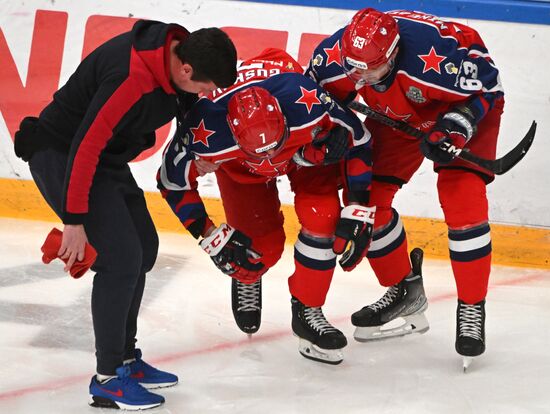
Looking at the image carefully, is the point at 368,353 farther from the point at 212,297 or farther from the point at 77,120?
the point at 77,120

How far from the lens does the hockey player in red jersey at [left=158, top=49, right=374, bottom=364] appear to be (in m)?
2.95

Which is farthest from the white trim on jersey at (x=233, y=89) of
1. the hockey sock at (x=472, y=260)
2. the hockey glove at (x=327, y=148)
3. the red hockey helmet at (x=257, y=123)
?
the hockey sock at (x=472, y=260)

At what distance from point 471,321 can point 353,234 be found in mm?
485

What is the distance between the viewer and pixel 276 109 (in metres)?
2.87

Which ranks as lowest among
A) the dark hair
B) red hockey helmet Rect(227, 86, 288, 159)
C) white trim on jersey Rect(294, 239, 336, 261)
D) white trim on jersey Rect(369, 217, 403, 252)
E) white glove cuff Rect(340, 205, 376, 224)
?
white trim on jersey Rect(369, 217, 403, 252)

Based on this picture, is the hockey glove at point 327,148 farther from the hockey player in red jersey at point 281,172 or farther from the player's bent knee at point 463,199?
the player's bent knee at point 463,199

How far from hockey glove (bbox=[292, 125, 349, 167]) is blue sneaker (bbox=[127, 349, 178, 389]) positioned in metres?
0.82

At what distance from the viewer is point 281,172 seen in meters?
3.17

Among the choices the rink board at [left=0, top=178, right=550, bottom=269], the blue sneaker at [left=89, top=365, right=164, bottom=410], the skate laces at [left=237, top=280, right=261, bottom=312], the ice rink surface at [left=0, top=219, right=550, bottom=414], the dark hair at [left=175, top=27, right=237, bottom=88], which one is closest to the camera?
the dark hair at [left=175, top=27, right=237, bottom=88]

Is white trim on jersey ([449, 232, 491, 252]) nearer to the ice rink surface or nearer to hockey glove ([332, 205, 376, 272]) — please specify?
hockey glove ([332, 205, 376, 272])

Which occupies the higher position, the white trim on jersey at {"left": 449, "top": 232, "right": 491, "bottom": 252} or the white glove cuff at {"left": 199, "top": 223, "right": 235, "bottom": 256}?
the white trim on jersey at {"left": 449, "top": 232, "right": 491, "bottom": 252}

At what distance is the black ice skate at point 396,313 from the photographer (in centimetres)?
347

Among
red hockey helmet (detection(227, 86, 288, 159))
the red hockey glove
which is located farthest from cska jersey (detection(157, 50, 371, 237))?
the red hockey glove

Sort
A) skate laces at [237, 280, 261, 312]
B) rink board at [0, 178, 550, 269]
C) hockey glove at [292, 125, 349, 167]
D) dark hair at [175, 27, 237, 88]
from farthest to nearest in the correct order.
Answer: rink board at [0, 178, 550, 269] → skate laces at [237, 280, 261, 312] → hockey glove at [292, 125, 349, 167] → dark hair at [175, 27, 237, 88]
